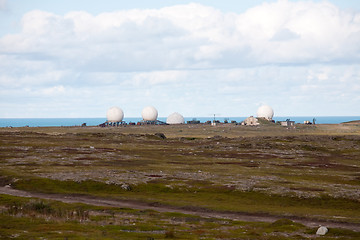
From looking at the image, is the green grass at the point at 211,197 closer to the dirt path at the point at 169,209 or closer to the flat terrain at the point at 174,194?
the flat terrain at the point at 174,194

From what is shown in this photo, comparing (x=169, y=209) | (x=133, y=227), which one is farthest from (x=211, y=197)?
(x=133, y=227)

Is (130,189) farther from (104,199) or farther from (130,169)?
(130,169)

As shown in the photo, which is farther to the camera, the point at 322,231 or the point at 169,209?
the point at 169,209

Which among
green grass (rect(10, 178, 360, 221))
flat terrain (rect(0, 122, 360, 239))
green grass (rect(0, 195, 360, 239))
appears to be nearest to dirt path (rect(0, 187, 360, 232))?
flat terrain (rect(0, 122, 360, 239))

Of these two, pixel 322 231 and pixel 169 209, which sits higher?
pixel 322 231

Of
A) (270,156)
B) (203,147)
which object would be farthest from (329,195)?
(203,147)

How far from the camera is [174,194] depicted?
64312 millimetres

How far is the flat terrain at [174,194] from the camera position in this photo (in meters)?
41.9

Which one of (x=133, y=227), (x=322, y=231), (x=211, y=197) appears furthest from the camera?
(x=211, y=197)

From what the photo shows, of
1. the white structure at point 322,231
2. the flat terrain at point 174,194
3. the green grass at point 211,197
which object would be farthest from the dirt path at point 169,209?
the white structure at point 322,231

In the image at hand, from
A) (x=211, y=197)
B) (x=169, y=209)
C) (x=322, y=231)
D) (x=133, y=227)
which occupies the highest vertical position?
(x=133, y=227)

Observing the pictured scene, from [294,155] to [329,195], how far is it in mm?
57368

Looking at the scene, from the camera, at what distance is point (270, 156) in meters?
113

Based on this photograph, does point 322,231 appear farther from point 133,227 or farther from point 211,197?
point 211,197
